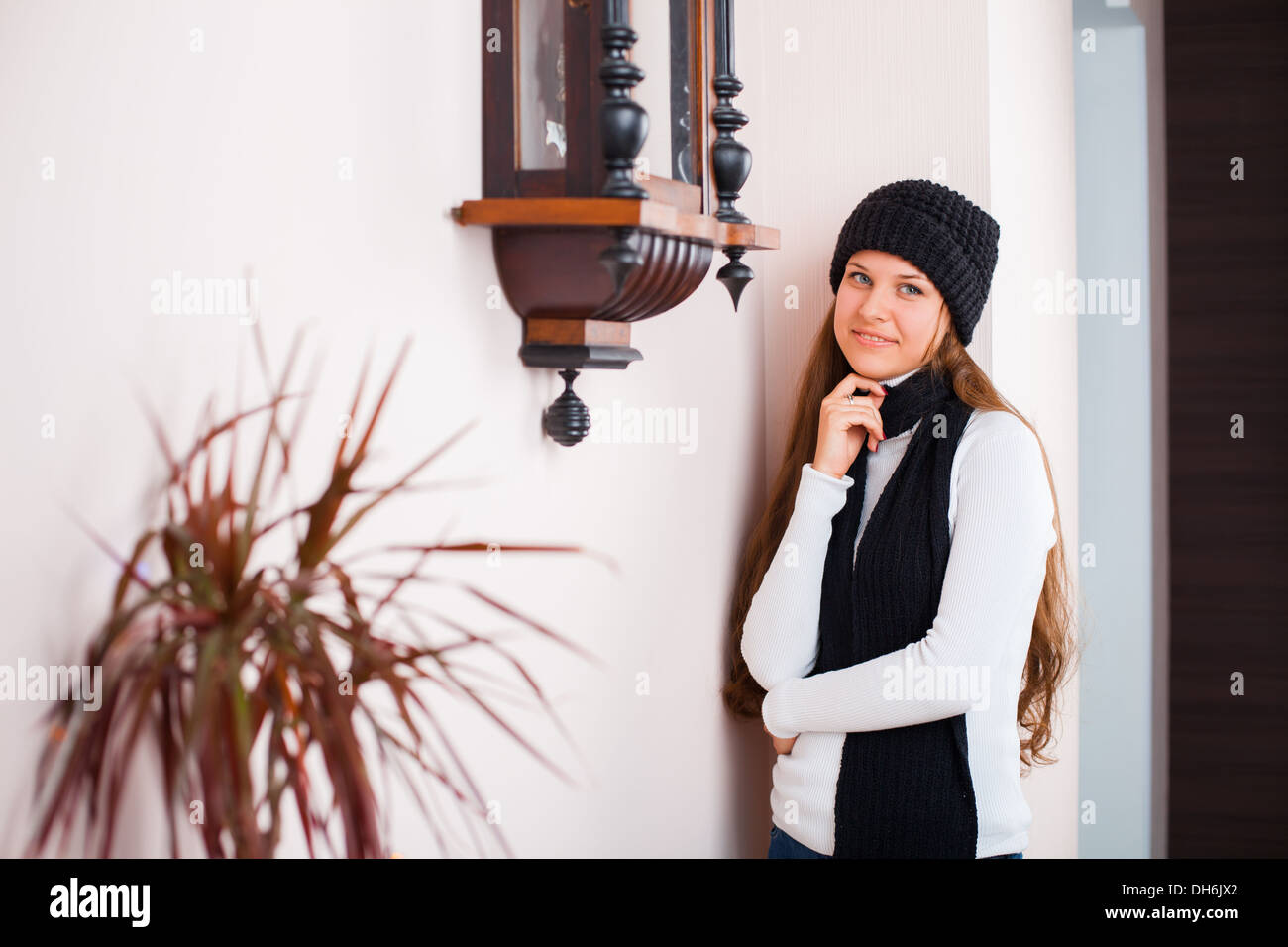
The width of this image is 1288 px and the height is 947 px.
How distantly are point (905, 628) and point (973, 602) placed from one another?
0.12 metres

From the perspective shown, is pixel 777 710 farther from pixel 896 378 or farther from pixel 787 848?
pixel 896 378

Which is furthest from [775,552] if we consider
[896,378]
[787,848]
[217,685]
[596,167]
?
[217,685]

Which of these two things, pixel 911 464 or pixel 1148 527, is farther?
pixel 1148 527

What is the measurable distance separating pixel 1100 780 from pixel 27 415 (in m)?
2.88

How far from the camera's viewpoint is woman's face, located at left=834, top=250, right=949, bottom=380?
5.59 ft

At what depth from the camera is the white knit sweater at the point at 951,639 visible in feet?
5.13

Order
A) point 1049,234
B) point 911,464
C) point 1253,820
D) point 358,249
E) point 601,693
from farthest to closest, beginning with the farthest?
point 1253,820, point 1049,234, point 911,464, point 601,693, point 358,249

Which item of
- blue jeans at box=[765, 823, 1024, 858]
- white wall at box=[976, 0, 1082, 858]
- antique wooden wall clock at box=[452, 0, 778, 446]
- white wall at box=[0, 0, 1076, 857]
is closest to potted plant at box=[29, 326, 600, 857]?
white wall at box=[0, 0, 1076, 857]

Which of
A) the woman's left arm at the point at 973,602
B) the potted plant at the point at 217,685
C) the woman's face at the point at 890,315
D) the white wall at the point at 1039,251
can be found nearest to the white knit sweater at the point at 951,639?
the woman's left arm at the point at 973,602

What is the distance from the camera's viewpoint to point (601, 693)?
1.48m

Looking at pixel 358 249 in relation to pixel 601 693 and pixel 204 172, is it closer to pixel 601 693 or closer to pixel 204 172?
pixel 204 172

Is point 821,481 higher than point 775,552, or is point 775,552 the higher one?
point 821,481

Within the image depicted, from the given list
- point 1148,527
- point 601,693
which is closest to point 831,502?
point 601,693

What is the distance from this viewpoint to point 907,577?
1633 millimetres
